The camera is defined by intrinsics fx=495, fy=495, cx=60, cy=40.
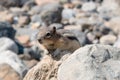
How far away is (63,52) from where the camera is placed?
582 cm

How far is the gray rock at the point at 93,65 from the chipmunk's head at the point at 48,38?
28.4 inches

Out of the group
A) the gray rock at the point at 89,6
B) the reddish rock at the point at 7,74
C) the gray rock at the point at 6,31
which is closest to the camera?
the reddish rock at the point at 7,74

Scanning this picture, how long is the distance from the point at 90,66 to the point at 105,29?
16782 millimetres

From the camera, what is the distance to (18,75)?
8.61 metres

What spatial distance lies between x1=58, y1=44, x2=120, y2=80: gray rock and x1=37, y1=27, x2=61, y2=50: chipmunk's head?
2.36ft

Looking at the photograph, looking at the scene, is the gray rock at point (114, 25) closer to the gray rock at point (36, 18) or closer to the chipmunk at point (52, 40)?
the gray rock at point (36, 18)

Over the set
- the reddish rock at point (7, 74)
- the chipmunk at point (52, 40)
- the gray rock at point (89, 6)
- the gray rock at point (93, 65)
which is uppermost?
the gray rock at point (93, 65)

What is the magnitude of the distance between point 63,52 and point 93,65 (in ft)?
3.97

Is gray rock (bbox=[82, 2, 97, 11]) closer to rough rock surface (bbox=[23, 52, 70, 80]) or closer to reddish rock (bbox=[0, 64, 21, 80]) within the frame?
reddish rock (bbox=[0, 64, 21, 80])

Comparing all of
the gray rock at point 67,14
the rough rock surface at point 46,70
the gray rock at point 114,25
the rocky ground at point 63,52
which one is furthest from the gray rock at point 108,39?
the rough rock surface at point 46,70

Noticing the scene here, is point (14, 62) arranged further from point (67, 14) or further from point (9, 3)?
point (9, 3)

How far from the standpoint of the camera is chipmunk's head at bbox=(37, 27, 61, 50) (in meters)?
5.55

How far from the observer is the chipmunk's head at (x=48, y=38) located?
5547 mm

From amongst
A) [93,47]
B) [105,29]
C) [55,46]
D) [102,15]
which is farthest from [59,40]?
[102,15]
